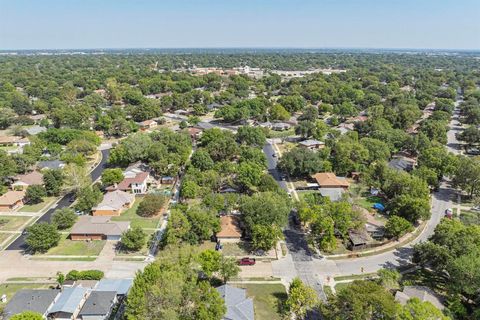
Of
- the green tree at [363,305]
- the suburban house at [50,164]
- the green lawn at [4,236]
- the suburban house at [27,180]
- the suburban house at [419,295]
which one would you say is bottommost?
the green lawn at [4,236]

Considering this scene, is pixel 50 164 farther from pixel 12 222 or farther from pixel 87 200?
pixel 87 200

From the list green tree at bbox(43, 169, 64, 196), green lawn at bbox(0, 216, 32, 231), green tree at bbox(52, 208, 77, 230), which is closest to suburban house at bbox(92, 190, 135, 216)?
green tree at bbox(52, 208, 77, 230)

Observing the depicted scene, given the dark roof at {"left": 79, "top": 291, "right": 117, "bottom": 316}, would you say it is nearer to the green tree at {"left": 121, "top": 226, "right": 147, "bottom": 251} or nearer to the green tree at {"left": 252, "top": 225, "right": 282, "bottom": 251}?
the green tree at {"left": 121, "top": 226, "right": 147, "bottom": 251}

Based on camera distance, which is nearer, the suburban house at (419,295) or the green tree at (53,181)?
the suburban house at (419,295)

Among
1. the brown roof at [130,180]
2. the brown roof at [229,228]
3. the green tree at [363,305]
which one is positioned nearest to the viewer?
the green tree at [363,305]

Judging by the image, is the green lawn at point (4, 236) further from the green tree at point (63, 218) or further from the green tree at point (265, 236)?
the green tree at point (265, 236)

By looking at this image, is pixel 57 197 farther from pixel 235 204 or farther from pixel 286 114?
pixel 286 114

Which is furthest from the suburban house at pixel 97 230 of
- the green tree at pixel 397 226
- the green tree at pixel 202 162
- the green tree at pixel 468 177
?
the green tree at pixel 468 177

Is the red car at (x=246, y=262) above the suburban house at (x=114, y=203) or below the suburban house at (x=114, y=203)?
below

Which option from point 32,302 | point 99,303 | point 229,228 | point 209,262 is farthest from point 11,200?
point 209,262
